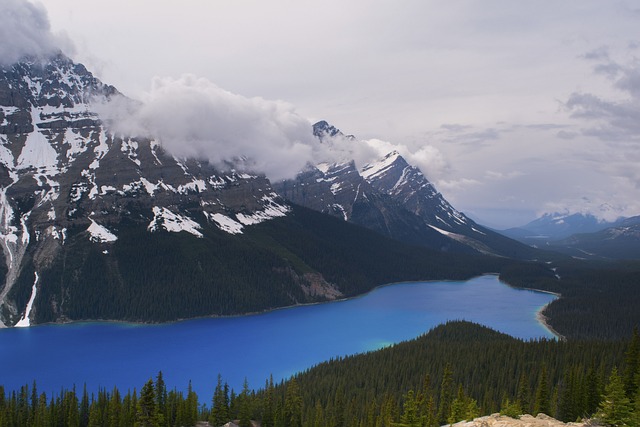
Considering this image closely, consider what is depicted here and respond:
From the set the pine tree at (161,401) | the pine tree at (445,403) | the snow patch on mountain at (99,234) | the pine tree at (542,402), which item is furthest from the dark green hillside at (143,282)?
the pine tree at (542,402)

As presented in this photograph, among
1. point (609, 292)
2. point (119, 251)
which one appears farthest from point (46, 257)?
point (609, 292)

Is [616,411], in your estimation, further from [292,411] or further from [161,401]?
[161,401]

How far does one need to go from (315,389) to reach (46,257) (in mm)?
115134

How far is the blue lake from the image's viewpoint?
347ft

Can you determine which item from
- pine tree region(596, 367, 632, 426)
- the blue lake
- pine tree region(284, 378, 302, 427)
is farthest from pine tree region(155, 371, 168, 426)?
pine tree region(596, 367, 632, 426)

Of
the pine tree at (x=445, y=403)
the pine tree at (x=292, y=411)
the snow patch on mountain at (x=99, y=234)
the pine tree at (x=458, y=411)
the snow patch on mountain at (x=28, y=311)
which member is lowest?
the pine tree at (x=292, y=411)

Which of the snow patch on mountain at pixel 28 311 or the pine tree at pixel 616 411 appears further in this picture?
the snow patch on mountain at pixel 28 311

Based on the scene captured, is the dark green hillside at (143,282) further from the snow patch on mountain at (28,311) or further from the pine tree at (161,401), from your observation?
the pine tree at (161,401)

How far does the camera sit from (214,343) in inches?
5285

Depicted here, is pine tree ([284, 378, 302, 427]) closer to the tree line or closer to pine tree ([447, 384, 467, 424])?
the tree line

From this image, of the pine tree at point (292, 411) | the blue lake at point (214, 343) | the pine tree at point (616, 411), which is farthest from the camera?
the blue lake at point (214, 343)

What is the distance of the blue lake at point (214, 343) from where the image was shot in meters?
106

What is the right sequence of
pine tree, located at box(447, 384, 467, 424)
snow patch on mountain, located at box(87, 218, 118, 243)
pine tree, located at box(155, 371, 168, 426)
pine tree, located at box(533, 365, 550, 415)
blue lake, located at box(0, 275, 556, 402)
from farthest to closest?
snow patch on mountain, located at box(87, 218, 118, 243) < blue lake, located at box(0, 275, 556, 402) < pine tree, located at box(155, 371, 168, 426) < pine tree, located at box(533, 365, 550, 415) < pine tree, located at box(447, 384, 467, 424)

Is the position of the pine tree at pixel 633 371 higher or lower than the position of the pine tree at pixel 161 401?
higher
